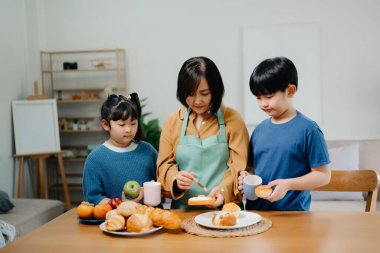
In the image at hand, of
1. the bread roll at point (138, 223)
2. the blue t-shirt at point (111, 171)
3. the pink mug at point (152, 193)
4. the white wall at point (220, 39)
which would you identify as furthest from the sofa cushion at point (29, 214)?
the bread roll at point (138, 223)

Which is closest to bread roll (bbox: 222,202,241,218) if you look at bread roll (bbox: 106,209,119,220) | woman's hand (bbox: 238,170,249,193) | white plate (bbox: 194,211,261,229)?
white plate (bbox: 194,211,261,229)

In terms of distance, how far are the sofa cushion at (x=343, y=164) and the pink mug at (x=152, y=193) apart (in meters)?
2.42

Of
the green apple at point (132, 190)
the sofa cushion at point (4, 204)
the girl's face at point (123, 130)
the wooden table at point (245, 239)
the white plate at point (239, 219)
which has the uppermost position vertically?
the girl's face at point (123, 130)

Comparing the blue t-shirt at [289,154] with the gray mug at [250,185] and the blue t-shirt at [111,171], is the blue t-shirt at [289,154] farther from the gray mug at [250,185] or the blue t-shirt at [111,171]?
the blue t-shirt at [111,171]

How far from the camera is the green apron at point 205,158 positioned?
1670mm

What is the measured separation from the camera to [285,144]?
1.60 m

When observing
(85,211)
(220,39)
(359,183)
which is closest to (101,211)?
(85,211)

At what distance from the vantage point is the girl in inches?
66.7

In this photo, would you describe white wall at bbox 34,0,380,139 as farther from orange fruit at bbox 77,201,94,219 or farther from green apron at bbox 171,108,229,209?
orange fruit at bbox 77,201,94,219

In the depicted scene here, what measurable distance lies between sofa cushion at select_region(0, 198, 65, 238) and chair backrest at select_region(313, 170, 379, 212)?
90.8 inches

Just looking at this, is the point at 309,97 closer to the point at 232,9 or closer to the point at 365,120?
the point at 365,120

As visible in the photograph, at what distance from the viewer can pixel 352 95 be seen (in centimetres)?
439

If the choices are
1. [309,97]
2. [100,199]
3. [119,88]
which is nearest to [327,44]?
→ [309,97]

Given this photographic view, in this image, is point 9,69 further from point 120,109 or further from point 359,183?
point 359,183
